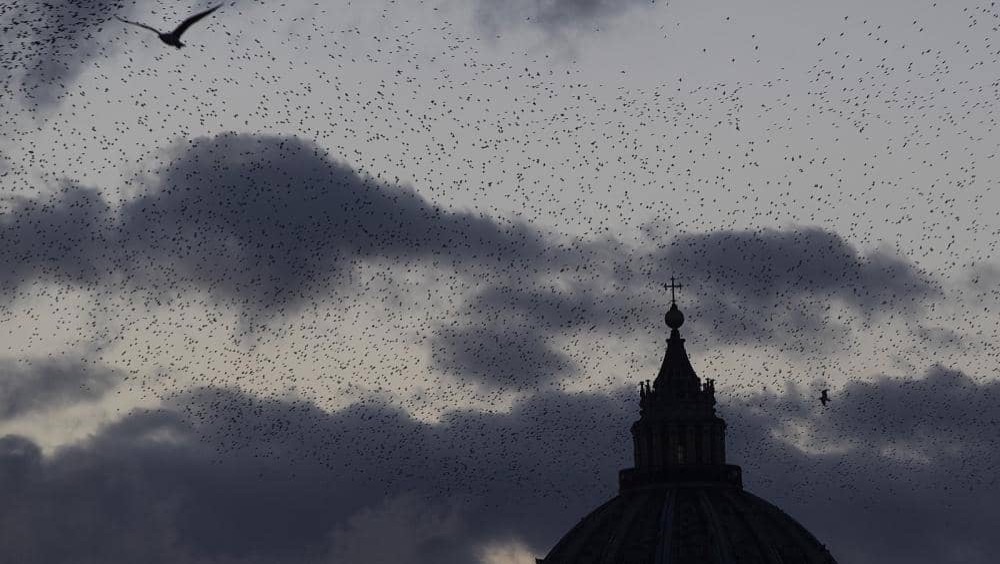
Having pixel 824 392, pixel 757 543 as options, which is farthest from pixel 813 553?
pixel 824 392

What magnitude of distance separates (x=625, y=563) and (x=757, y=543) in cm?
1208

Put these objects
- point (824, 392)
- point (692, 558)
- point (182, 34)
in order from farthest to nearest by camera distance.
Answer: point (692, 558) → point (824, 392) → point (182, 34)

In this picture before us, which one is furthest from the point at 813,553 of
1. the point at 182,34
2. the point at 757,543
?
the point at 182,34

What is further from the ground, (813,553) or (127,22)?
(813,553)

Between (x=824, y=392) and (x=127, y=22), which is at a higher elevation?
(x=824, y=392)

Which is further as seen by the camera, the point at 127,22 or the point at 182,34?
the point at 182,34

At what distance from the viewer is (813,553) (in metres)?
200

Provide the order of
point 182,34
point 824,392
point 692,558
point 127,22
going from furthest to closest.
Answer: point 692,558 → point 824,392 → point 182,34 → point 127,22

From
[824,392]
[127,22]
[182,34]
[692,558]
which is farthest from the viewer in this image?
[692,558]

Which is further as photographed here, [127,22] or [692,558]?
[692,558]

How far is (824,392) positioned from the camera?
150000 mm

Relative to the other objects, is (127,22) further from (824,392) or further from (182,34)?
(824,392)

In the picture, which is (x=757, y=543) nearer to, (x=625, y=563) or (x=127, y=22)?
(x=625, y=563)

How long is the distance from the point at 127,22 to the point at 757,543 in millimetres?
139819
